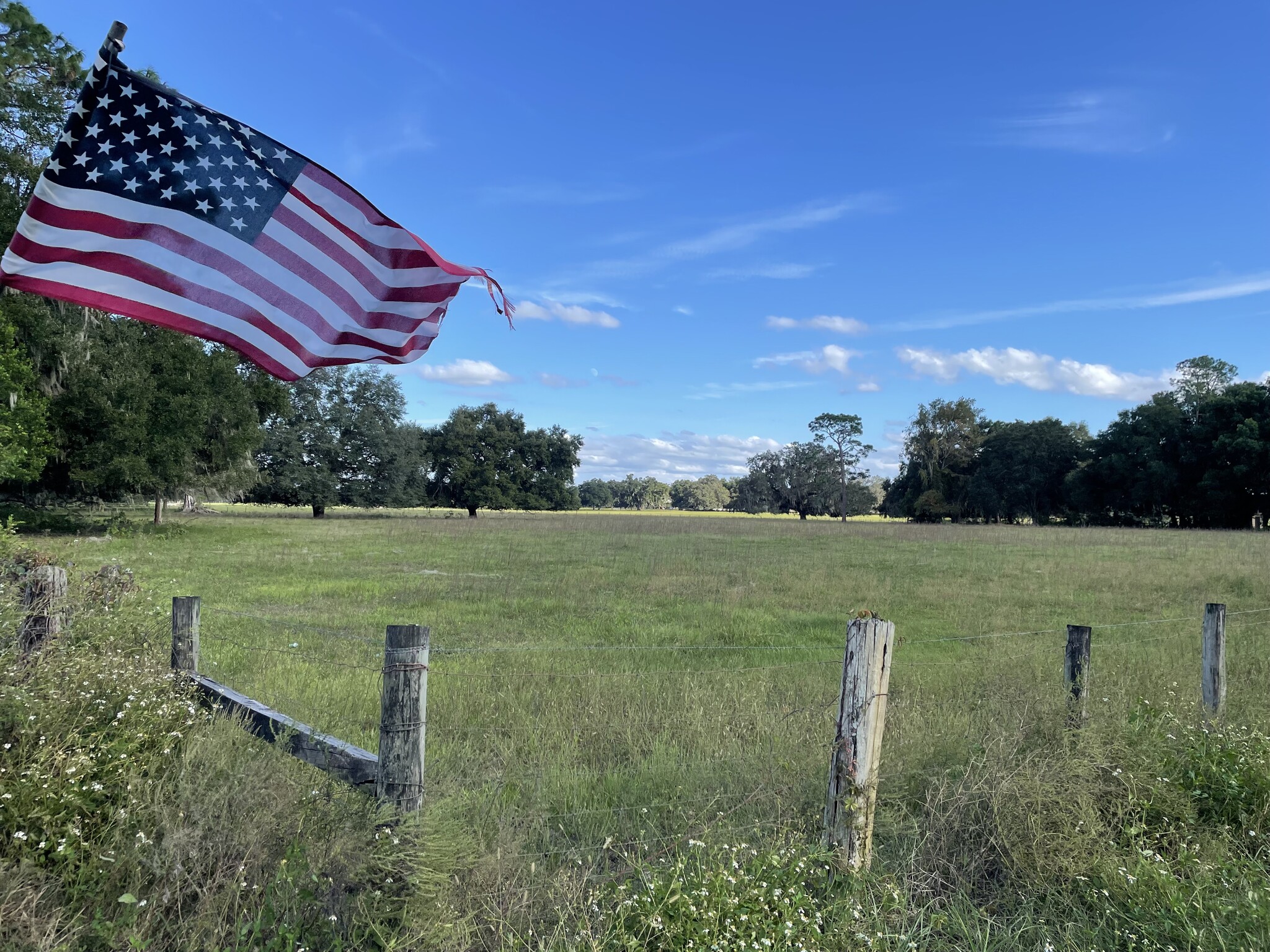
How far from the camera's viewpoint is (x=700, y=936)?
3242 millimetres

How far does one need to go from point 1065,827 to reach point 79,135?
6.69m

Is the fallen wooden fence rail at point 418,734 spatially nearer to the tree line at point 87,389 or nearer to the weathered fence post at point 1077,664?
the weathered fence post at point 1077,664

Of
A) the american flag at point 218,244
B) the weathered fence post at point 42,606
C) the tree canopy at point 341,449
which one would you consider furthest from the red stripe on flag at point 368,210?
the tree canopy at point 341,449

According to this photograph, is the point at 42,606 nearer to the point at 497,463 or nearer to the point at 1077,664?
the point at 1077,664

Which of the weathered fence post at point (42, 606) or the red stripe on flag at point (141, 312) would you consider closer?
the red stripe on flag at point (141, 312)

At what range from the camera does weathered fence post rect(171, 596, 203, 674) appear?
5.18m

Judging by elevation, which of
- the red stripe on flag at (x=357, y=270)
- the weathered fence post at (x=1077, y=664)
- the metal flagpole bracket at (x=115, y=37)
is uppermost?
the metal flagpole bracket at (x=115, y=37)

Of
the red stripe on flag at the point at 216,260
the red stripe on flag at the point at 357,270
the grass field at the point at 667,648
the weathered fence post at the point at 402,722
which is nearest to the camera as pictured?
the weathered fence post at the point at 402,722

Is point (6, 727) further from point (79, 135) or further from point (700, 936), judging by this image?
point (700, 936)

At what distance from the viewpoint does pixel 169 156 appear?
4574 millimetres

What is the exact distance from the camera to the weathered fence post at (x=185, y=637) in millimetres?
5180

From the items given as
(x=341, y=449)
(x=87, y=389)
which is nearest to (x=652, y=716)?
(x=87, y=389)

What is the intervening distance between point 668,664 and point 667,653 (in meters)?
0.75

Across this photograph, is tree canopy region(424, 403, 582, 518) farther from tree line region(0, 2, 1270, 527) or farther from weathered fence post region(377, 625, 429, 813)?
weathered fence post region(377, 625, 429, 813)
